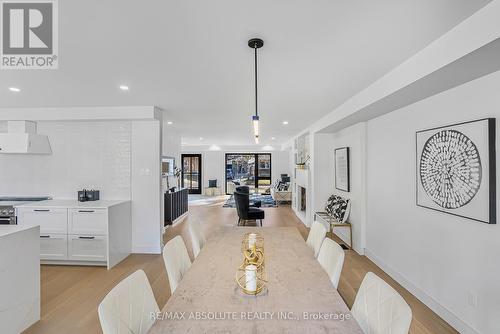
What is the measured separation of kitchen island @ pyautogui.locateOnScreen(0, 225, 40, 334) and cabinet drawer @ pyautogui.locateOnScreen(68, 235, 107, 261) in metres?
1.22

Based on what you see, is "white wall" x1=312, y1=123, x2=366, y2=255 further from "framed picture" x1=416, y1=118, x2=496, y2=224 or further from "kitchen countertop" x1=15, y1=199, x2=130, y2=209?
"kitchen countertop" x1=15, y1=199, x2=130, y2=209

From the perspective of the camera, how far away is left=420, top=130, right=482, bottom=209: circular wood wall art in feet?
6.61

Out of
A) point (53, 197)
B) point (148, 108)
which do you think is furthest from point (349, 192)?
point (53, 197)

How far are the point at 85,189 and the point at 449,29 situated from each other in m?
4.93

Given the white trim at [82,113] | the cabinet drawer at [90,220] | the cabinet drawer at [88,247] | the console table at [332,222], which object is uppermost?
the white trim at [82,113]

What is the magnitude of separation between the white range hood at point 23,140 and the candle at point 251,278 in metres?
4.18

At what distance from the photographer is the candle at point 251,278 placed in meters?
1.41

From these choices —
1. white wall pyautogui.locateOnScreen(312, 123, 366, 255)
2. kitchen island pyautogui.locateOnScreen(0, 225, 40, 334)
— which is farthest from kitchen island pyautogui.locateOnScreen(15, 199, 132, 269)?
white wall pyautogui.locateOnScreen(312, 123, 366, 255)

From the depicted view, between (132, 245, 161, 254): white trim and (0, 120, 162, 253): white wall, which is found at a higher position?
(0, 120, 162, 253): white wall

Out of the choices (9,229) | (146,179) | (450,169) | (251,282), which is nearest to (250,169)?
(146,179)

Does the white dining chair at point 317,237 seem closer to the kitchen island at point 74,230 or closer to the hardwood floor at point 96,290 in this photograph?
the hardwood floor at point 96,290

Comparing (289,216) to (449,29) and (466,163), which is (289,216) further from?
(449,29)

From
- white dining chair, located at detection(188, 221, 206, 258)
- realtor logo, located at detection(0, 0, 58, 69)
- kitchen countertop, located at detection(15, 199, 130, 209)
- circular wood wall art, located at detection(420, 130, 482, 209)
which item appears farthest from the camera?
kitchen countertop, located at detection(15, 199, 130, 209)

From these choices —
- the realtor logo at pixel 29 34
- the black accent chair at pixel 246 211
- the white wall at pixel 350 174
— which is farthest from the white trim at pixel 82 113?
the white wall at pixel 350 174
